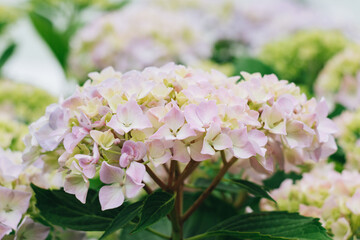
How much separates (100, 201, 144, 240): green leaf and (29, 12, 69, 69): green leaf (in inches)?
39.5

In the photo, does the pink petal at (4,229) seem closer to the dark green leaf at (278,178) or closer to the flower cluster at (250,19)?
the dark green leaf at (278,178)

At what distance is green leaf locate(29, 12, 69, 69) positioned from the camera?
1.32 metres

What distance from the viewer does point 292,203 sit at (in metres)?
0.60

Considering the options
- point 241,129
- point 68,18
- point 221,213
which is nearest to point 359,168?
point 221,213

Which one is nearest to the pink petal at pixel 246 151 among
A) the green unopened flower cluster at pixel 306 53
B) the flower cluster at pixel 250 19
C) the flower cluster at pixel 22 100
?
the green unopened flower cluster at pixel 306 53

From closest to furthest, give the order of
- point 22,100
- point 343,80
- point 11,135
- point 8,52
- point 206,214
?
point 206,214, point 11,135, point 343,80, point 8,52, point 22,100

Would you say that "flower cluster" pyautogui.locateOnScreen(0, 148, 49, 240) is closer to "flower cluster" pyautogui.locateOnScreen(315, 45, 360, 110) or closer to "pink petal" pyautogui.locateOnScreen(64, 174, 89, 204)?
"pink petal" pyautogui.locateOnScreen(64, 174, 89, 204)

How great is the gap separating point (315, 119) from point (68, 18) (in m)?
1.34

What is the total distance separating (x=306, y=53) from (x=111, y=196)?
1.07 m

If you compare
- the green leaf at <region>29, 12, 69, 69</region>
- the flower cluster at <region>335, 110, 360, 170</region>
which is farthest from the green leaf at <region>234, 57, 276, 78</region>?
the green leaf at <region>29, 12, 69, 69</region>

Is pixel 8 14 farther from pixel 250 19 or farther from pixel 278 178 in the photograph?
pixel 278 178

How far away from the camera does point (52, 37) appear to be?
1.37m

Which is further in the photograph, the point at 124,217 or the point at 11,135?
the point at 11,135

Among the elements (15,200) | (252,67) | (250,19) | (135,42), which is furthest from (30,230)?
(250,19)
